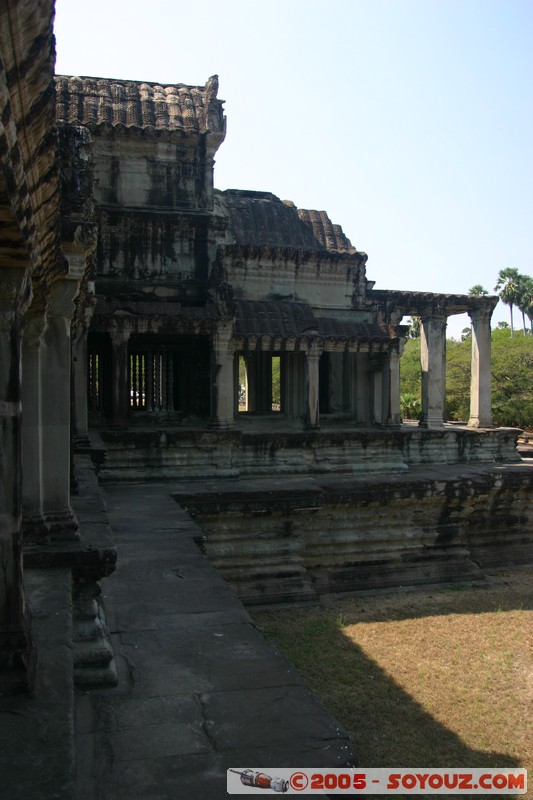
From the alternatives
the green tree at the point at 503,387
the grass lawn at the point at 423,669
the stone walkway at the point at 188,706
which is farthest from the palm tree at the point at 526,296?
the stone walkway at the point at 188,706

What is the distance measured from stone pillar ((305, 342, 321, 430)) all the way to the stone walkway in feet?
27.2

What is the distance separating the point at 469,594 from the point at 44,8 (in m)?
9.23

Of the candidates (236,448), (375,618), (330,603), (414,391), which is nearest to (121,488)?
(236,448)

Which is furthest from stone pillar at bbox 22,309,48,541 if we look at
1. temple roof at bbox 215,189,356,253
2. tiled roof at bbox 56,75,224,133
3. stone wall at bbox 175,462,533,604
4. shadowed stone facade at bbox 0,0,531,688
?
temple roof at bbox 215,189,356,253

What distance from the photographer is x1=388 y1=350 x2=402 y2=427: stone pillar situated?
1453 cm

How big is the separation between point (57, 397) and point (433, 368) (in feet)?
40.6

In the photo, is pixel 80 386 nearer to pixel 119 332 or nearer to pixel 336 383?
pixel 119 332

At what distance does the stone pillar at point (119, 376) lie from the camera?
40.8 ft

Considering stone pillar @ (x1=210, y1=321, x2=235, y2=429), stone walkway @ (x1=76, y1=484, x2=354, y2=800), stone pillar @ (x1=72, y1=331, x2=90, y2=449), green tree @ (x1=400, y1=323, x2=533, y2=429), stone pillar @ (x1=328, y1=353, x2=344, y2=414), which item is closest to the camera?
stone walkway @ (x1=76, y1=484, x2=354, y2=800)

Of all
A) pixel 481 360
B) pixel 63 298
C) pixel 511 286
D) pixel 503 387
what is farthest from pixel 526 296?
pixel 63 298

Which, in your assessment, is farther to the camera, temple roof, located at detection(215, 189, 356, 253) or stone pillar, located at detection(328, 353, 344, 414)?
stone pillar, located at detection(328, 353, 344, 414)

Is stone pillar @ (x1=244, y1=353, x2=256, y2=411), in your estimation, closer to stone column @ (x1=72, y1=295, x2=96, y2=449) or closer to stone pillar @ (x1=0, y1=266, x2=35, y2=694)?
stone column @ (x1=72, y1=295, x2=96, y2=449)

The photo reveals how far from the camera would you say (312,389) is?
13.8 meters

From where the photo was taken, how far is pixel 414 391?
33.1 meters
